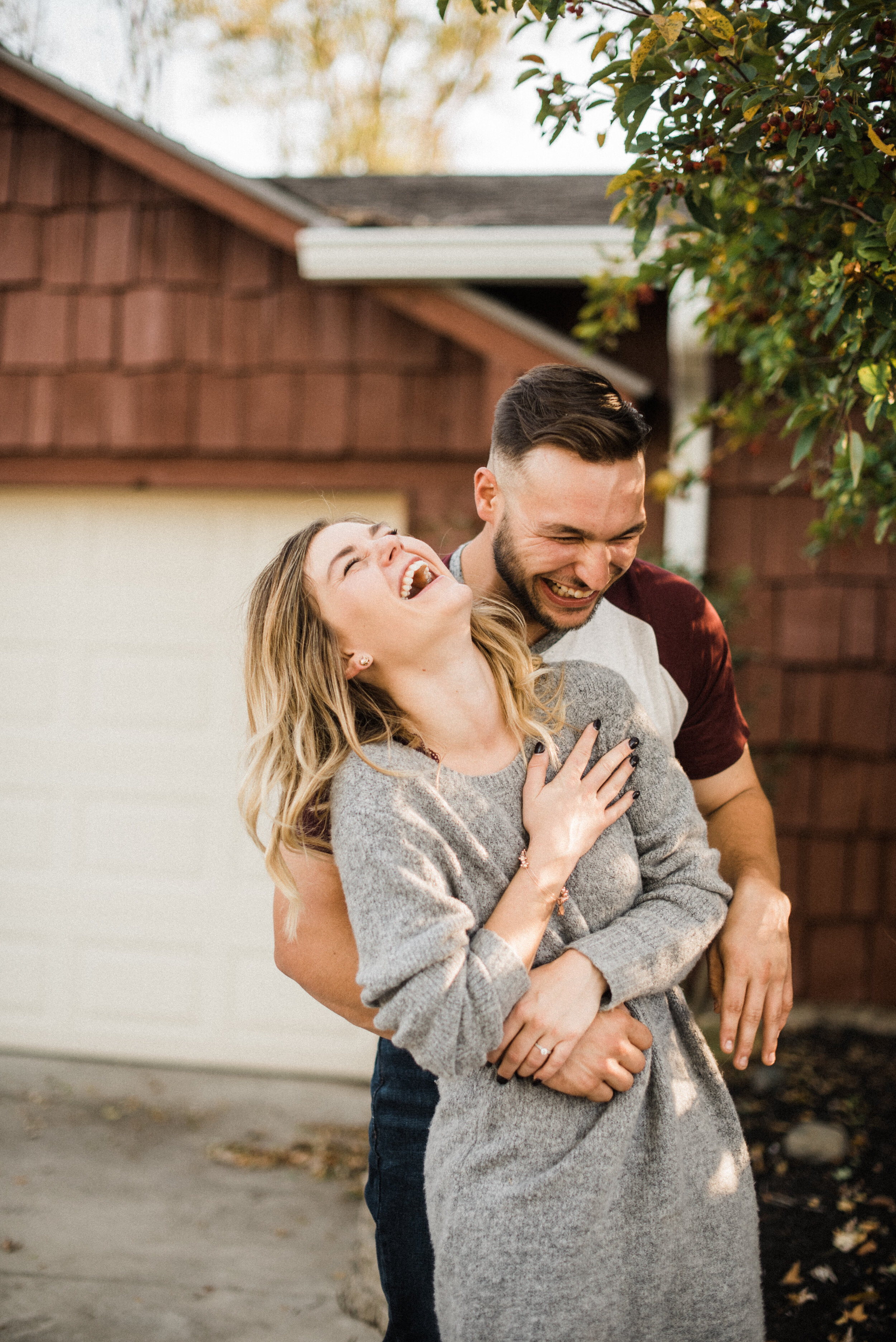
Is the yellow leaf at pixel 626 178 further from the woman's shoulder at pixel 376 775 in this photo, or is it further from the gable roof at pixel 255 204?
the gable roof at pixel 255 204

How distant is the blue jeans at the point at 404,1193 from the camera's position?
179 centimetres

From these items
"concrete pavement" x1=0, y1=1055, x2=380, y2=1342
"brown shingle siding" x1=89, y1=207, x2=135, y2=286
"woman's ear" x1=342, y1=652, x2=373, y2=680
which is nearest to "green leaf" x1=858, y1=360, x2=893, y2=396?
"woman's ear" x1=342, y1=652, x2=373, y2=680

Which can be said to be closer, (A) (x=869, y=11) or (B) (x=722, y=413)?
(A) (x=869, y=11)

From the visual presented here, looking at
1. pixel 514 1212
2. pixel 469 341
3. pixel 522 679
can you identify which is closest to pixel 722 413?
pixel 469 341

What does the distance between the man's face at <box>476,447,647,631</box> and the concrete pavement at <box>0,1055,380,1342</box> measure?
206cm

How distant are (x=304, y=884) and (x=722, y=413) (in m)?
1.97

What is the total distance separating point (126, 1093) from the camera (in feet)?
13.5

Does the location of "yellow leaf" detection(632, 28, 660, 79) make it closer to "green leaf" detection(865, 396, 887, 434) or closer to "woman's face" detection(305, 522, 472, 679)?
"green leaf" detection(865, 396, 887, 434)

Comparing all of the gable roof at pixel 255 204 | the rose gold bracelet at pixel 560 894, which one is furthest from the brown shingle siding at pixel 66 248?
the rose gold bracelet at pixel 560 894

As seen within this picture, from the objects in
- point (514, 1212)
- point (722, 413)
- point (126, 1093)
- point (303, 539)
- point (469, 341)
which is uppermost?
point (469, 341)

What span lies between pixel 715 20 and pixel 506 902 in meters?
1.34

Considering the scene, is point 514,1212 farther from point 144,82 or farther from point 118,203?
point 144,82

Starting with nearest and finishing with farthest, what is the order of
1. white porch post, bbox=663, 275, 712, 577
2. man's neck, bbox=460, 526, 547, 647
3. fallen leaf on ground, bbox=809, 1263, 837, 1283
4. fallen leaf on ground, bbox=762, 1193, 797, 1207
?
man's neck, bbox=460, 526, 547, 647 → fallen leaf on ground, bbox=809, 1263, 837, 1283 → fallen leaf on ground, bbox=762, 1193, 797, 1207 → white porch post, bbox=663, 275, 712, 577

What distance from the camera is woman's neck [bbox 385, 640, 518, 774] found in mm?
1606
